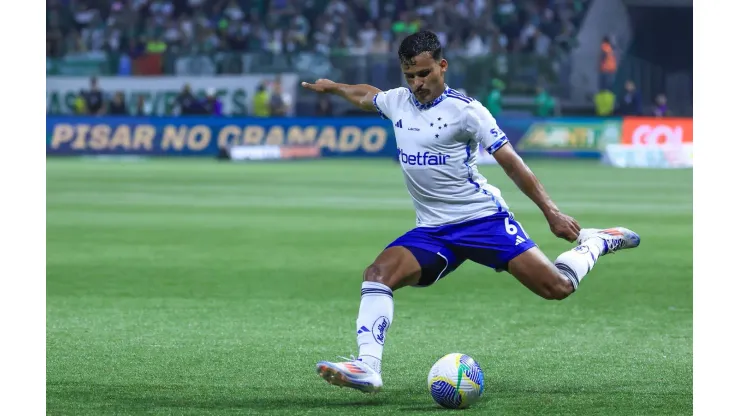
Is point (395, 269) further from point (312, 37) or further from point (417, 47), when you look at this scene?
point (312, 37)

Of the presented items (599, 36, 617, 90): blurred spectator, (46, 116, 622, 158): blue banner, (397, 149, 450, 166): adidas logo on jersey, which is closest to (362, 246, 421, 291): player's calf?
(397, 149, 450, 166): adidas logo on jersey

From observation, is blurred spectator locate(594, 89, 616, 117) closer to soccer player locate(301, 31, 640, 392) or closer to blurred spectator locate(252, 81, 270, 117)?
blurred spectator locate(252, 81, 270, 117)

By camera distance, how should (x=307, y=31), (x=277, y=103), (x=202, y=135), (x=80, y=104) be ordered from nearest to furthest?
(x=277, y=103), (x=202, y=135), (x=80, y=104), (x=307, y=31)

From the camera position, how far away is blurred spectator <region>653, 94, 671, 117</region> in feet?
107

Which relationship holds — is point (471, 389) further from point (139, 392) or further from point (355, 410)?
point (139, 392)

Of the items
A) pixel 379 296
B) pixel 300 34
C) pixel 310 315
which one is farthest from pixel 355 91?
pixel 300 34

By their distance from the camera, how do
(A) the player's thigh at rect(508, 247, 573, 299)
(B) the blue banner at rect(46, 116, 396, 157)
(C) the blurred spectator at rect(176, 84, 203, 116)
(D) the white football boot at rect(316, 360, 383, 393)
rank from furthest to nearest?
1. (C) the blurred spectator at rect(176, 84, 203, 116)
2. (B) the blue banner at rect(46, 116, 396, 157)
3. (A) the player's thigh at rect(508, 247, 573, 299)
4. (D) the white football boot at rect(316, 360, 383, 393)

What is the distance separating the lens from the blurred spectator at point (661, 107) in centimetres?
3256

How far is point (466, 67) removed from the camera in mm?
33562

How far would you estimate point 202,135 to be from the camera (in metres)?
34.3

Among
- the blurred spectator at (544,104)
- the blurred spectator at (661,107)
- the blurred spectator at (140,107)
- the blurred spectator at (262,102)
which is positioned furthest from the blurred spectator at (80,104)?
the blurred spectator at (661,107)

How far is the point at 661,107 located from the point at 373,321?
1078 inches

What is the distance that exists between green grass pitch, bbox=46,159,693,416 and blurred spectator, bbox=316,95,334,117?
538 inches

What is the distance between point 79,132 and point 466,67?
10.5m
